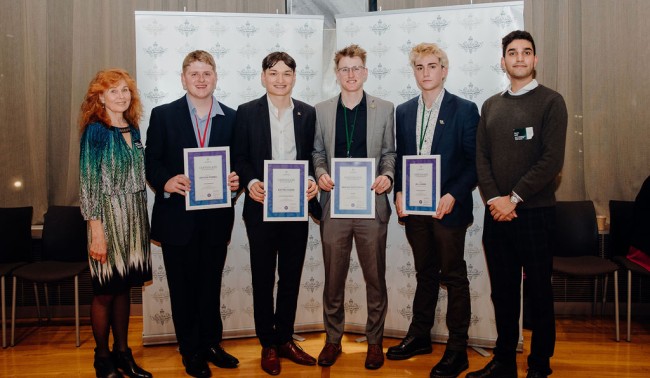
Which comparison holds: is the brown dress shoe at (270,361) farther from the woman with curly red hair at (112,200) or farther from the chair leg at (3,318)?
the chair leg at (3,318)

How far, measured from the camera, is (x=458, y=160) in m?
3.35

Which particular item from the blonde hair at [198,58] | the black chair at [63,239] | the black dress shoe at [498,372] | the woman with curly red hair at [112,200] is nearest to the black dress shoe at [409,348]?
the black dress shoe at [498,372]

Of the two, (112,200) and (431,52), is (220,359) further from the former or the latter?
(431,52)

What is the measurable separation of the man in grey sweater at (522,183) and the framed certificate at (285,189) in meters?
1.08

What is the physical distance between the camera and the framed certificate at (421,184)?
3.27 m

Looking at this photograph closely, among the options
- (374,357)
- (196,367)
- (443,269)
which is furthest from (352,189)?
(196,367)

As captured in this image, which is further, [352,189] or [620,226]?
[620,226]

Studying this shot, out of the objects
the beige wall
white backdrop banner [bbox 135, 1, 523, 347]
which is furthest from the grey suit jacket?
the beige wall

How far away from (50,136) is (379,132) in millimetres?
3105

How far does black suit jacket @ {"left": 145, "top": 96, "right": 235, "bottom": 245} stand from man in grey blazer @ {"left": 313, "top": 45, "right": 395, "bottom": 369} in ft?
2.30

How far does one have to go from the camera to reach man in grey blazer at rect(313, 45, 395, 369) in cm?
338

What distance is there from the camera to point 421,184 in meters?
3.30

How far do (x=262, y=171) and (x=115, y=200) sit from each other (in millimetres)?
884

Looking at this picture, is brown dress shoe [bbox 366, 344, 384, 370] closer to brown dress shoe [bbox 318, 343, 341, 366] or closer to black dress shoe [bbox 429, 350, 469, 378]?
brown dress shoe [bbox 318, 343, 341, 366]
